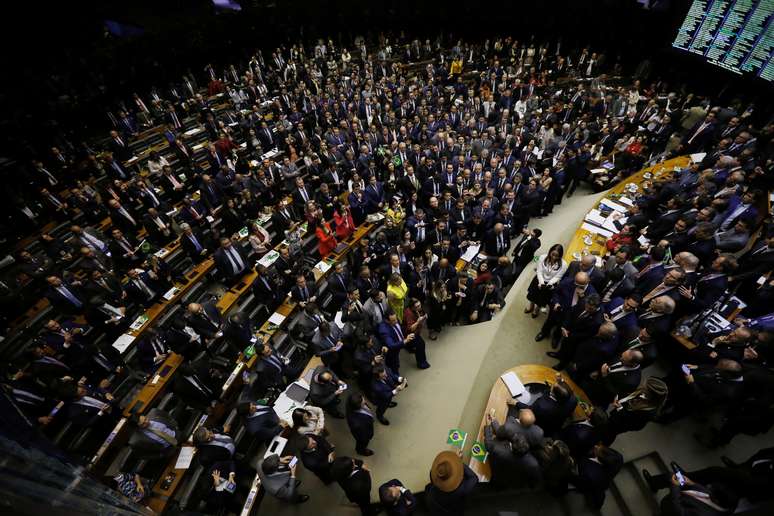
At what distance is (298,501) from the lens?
517 cm

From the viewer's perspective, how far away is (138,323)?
6699 mm

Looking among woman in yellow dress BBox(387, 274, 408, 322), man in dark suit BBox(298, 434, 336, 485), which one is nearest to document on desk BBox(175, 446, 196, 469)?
man in dark suit BBox(298, 434, 336, 485)

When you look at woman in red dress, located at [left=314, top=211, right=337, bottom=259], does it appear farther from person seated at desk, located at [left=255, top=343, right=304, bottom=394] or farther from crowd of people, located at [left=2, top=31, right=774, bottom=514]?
person seated at desk, located at [left=255, top=343, right=304, bottom=394]

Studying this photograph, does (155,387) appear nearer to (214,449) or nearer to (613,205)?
(214,449)

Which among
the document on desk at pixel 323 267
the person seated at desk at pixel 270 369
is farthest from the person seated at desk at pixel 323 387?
the document on desk at pixel 323 267

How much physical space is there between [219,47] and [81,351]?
17429 millimetres

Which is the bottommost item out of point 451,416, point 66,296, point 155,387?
point 451,416

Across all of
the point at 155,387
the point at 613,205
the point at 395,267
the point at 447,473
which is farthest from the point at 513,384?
the point at 155,387

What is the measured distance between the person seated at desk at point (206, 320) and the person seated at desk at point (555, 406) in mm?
5193

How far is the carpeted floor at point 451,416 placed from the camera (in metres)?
4.75

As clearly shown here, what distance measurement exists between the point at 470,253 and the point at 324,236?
134 inches

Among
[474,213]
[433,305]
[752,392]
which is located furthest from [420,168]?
[752,392]

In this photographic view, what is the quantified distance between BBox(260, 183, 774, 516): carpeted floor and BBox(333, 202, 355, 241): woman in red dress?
3.34 meters

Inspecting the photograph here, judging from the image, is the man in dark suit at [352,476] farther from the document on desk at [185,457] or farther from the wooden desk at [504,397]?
the document on desk at [185,457]
